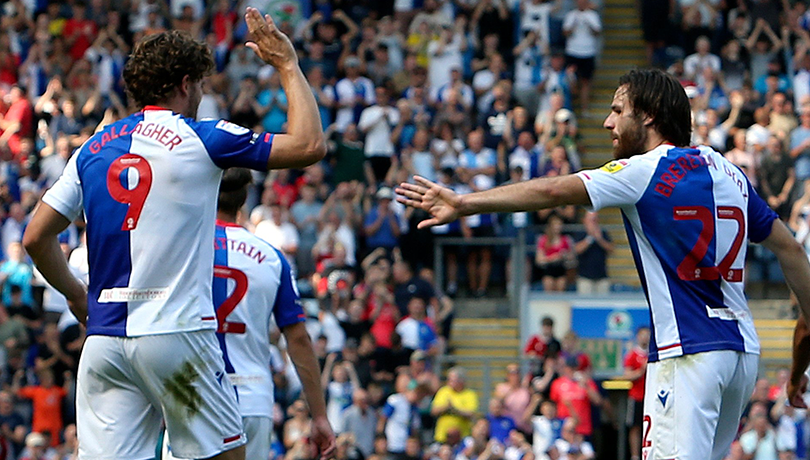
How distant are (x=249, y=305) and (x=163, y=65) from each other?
189cm

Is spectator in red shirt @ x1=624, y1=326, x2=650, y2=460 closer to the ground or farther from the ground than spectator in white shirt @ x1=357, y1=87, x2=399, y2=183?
closer to the ground

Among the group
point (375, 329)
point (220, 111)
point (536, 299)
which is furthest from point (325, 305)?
point (220, 111)

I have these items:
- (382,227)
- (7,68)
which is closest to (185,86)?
(382,227)

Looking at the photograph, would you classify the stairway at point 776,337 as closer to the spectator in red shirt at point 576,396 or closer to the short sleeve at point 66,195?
the spectator in red shirt at point 576,396

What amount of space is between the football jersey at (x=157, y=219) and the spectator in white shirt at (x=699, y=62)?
15.6 metres

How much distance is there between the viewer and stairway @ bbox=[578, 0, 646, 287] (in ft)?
63.7

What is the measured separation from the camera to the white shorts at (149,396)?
5621mm

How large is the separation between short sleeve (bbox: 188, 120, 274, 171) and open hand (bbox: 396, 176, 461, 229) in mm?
609

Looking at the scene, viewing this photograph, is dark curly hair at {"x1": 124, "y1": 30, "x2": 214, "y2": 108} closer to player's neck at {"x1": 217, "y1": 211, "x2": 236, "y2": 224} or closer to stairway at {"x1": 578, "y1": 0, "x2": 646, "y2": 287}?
player's neck at {"x1": 217, "y1": 211, "x2": 236, "y2": 224}

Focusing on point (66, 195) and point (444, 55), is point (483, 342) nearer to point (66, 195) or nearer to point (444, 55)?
point (444, 55)

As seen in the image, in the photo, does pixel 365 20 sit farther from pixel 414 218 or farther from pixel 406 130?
pixel 414 218

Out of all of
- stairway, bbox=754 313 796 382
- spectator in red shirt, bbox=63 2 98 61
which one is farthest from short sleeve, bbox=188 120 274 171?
spectator in red shirt, bbox=63 2 98 61

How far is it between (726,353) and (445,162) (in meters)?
13.1

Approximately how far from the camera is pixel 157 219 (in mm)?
5621
